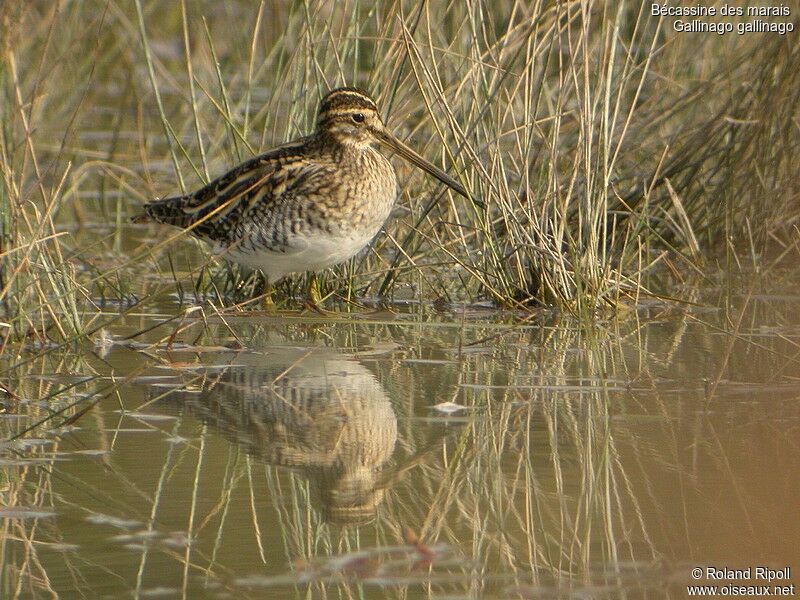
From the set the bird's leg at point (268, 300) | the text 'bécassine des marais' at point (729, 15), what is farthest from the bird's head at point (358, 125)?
the text 'bécassine des marais' at point (729, 15)

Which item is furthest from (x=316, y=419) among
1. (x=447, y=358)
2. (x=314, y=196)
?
(x=314, y=196)

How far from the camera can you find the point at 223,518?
11.9ft

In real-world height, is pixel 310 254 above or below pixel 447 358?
above

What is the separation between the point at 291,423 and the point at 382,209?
214cm

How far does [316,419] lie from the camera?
4547 millimetres

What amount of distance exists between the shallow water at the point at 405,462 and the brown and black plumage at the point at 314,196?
0.47 metres

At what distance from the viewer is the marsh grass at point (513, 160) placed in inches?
238

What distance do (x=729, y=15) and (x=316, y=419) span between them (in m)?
3.85

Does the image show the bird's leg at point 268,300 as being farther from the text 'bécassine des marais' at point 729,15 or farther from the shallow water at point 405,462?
the text 'bécassine des marais' at point 729,15

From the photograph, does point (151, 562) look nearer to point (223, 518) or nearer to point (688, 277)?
point (223, 518)

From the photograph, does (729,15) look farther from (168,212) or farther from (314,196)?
(168,212)

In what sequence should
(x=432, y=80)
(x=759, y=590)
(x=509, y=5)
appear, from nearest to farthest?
1. (x=759, y=590)
2. (x=432, y=80)
3. (x=509, y=5)

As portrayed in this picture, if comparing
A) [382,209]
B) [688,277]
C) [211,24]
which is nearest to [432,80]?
[382,209]

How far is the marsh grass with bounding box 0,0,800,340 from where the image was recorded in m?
6.04
